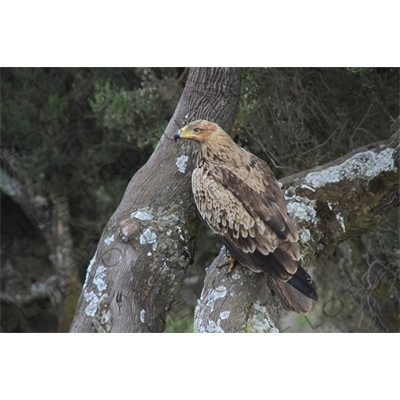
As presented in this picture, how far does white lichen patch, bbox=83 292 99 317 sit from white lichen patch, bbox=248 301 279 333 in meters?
0.91

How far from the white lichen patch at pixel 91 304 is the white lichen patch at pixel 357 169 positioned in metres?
1.53

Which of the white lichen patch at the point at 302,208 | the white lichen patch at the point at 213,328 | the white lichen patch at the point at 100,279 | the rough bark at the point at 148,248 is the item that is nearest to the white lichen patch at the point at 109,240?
the rough bark at the point at 148,248

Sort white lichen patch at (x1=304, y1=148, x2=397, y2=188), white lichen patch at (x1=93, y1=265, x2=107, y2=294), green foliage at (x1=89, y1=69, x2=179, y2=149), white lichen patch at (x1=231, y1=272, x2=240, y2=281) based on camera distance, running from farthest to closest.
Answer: green foliage at (x1=89, y1=69, x2=179, y2=149) < white lichen patch at (x1=304, y1=148, x2=397, y2=188) < white lichen patch at (x1=93, y1=265, x2=107, y2=294) < white lichen patch at (x1=231, y1=272, x2=240, y2=281)

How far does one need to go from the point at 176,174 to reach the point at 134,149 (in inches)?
99.4

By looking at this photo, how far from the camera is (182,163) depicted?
434 centimetres

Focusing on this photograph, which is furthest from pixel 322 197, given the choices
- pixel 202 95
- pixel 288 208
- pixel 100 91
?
pixel 100 91

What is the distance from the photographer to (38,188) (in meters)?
7.11

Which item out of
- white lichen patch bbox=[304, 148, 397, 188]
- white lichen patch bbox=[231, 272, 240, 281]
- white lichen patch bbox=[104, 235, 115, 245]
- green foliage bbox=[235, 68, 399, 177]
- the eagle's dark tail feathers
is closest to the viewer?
the eagle's dark tail feathers

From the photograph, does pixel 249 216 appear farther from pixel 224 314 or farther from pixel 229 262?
pixel 224 314

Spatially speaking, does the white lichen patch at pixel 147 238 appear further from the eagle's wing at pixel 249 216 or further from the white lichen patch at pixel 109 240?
the eagle's wing at pixel 249 216

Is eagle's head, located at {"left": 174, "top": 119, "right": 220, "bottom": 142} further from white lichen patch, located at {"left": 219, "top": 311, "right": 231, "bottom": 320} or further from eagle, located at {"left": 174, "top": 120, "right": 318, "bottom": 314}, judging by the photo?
white lichen patch, located at {"left": 219, "top": 311, "right": 231, "bottom": 320}

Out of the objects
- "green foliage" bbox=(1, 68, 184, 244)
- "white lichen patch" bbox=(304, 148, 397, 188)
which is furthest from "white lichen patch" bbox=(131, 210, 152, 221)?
"green foliage" bbox=(1, 68, 184, 244)

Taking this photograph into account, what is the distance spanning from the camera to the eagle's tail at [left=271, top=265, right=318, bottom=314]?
3.57m

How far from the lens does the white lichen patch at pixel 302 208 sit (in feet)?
13.8
